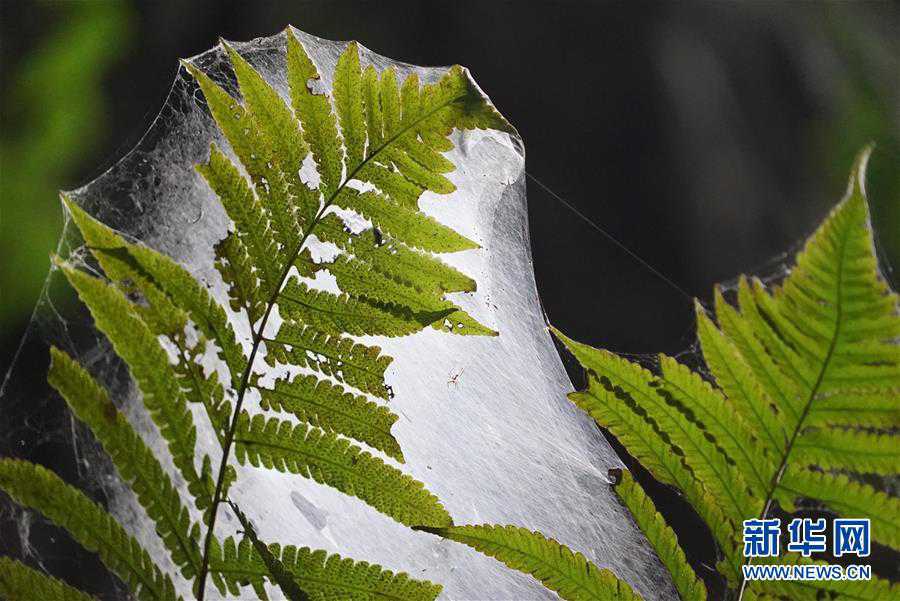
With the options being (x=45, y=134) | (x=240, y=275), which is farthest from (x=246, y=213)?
(x=45, y=134)

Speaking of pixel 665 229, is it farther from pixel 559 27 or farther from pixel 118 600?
pixel 118 600

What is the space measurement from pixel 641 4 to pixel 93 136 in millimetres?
1376

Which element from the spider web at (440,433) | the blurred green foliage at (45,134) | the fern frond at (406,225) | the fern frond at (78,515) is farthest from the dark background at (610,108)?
the fern frond at (78,515)

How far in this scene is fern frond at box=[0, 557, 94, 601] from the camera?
41 centimetres

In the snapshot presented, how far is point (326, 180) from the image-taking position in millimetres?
486

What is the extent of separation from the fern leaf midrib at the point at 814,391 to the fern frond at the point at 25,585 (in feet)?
1.18

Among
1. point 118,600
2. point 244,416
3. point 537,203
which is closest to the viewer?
point 244,416

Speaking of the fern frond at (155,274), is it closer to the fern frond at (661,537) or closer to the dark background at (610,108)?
the fern frond at (661,537)

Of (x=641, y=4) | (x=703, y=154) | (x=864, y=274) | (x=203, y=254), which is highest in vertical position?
(x=641, y=4)

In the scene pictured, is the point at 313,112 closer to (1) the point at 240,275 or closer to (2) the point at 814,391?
(1) the point at 240,275

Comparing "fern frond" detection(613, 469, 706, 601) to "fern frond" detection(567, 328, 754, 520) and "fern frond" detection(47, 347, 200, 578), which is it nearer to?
"fern frond" detection(567, 328, 754, 520)

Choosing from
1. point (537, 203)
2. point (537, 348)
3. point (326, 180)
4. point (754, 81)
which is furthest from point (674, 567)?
point (754, 81)

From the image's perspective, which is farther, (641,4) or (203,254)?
(641,4)

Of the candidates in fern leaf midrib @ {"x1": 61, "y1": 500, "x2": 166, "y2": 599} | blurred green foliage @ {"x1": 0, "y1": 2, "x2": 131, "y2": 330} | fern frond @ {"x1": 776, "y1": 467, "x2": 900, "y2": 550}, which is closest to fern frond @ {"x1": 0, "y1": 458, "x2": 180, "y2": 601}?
fern leaf midrib @ {"x1": 61, "y1": 500, "x2": 166, "y2": 599}
